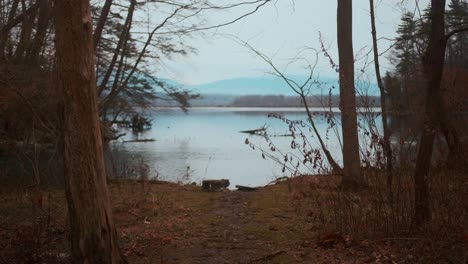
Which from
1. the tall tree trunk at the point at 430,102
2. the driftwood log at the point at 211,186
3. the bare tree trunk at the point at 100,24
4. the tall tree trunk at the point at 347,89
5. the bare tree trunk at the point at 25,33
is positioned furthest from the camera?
the bare tree trunk at the point at 25,33

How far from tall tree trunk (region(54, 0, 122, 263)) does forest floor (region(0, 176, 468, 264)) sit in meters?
1.21

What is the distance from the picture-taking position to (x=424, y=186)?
18.6 feet

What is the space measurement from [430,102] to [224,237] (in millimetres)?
3155

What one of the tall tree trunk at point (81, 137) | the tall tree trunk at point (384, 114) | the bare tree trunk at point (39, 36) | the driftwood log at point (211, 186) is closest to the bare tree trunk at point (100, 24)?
the bare tree trunk at point (39, 36)

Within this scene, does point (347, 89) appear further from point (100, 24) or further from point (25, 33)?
point (25, 33)

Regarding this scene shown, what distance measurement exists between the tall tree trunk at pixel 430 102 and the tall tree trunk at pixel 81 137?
324 cm

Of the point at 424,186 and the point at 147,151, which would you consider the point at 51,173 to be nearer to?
the point at 424,186

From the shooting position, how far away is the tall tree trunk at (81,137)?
15.8 ft

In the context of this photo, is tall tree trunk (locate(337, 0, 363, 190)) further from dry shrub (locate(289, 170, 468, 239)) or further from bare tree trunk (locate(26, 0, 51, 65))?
bare tree trunk (locate(26, 0, 51, 65))

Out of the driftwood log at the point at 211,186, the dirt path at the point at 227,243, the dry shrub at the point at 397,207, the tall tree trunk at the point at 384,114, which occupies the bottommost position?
the driftwood log at the point at 211,186

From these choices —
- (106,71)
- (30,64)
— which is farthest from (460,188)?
(106,71)

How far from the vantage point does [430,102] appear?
18.4 feet

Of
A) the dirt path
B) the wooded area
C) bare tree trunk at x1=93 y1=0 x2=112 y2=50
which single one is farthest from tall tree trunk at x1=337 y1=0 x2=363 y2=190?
bare tree trunk at x1=93 y1=0 x2=112 y2=50

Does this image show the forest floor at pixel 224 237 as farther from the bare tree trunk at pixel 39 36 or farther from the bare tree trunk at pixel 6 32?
the bare tree trunk at pixel 39 36
